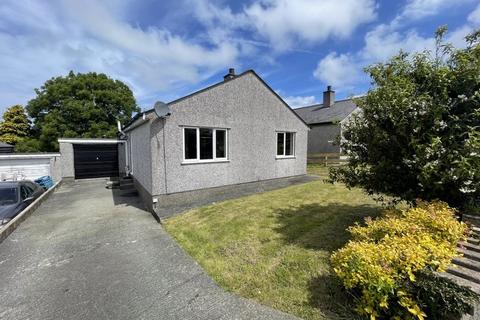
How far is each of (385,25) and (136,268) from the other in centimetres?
1130

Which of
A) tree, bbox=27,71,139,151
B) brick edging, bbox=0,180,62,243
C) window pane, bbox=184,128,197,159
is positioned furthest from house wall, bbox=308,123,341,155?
tree, bbox=27,71,139,151

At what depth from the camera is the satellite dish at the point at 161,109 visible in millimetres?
7277

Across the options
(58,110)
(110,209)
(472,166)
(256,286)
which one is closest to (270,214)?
(256,286)

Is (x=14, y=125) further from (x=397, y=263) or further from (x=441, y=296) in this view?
(x=441, y=296)

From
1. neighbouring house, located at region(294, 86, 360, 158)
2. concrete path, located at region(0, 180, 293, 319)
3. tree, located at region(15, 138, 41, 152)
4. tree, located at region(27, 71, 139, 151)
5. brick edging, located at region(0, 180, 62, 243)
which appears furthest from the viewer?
tree, located at region(15, 138, 41, 152)

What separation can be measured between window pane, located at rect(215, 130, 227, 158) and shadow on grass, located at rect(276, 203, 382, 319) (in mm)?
3668

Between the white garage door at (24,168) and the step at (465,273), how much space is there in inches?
777

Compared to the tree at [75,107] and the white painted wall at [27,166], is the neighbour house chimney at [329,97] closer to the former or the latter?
the white painted wall at [27,166]

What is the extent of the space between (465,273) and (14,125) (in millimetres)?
47807

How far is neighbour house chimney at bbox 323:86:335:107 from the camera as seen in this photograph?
2483 centimetres

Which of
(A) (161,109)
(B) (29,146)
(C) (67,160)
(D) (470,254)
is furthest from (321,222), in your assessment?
(B) (29,146)

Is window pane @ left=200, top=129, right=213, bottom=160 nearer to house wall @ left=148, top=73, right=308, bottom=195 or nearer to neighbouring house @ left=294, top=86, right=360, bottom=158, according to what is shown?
house wall @ left=148, top=73, right=308, bottom=195

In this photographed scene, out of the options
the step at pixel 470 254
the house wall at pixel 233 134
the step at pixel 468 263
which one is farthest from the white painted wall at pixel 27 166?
the step at pixel 470 254

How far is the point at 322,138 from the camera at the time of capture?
2219 cm
